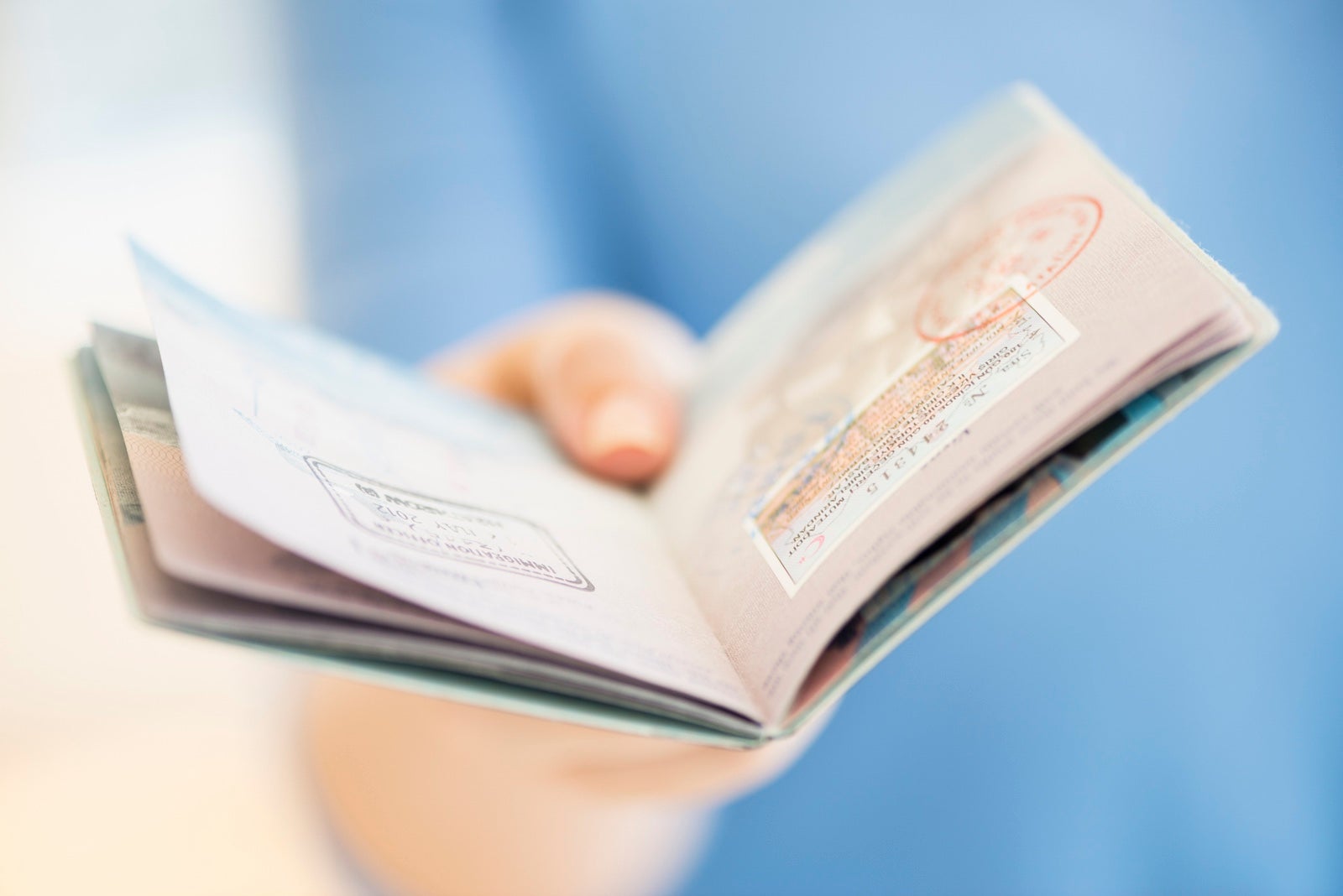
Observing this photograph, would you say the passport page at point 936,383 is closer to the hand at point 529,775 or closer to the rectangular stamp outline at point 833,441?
the rectangular stamp outline at point 833,441

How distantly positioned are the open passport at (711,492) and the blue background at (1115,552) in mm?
208

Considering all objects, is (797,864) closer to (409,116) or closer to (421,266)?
(421,266)

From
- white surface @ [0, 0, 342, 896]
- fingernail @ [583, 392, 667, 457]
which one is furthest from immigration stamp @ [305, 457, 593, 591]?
white surface @ [0, 0, 342, 896]

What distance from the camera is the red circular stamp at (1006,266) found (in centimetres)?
36

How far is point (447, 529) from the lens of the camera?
347 millimetres

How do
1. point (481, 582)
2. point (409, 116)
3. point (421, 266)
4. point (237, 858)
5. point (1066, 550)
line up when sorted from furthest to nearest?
point (409, 116) → point (421, 266) → point (237, 858) → point (1066, 550) → point (481, 582)

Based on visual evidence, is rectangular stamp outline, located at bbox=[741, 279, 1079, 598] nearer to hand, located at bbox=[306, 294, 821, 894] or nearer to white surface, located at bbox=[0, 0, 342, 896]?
hand, located at bbox=[306, 294, 821, 894]

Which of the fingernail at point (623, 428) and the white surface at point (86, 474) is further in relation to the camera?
the white surface at point (86, 474)

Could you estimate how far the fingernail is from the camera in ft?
1.81

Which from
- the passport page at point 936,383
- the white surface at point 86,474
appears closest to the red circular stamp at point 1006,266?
the passport page at point 936,383

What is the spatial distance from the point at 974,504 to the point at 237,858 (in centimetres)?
74

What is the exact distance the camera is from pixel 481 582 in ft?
1.02

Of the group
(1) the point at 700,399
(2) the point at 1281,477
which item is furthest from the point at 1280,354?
(1) the point at 700,399

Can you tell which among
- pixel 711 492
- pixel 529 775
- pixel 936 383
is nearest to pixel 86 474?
pixel 529 775
